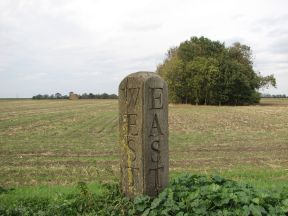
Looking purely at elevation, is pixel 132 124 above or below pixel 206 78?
below

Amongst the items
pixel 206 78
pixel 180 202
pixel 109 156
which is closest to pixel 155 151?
pixel 180 202

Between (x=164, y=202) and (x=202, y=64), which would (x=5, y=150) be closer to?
(x=164, y=202)

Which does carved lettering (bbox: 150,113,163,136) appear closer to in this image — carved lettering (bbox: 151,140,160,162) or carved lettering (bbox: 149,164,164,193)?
carved lettering (bbox: 151,140,160,162)

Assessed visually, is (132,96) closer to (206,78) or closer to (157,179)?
(157,179)

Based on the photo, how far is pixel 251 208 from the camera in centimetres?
587

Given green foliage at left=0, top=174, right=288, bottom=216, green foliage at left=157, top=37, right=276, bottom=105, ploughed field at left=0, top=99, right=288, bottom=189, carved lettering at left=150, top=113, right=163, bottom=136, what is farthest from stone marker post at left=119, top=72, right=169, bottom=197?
green foliage at left=157, top=37, right=276, bottom=105

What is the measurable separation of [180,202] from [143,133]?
4.29 ft

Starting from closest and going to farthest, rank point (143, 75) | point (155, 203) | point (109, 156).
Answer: point (155, 203), point (143, 75), point (109, 156)

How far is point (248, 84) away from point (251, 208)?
68370 millimetres

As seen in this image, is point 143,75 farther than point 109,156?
No

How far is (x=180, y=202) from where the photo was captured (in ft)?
20.8

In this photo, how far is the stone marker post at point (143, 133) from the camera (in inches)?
277

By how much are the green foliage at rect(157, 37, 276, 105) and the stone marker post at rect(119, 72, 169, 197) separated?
200ft

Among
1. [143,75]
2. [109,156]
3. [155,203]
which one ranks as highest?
[143,75]
